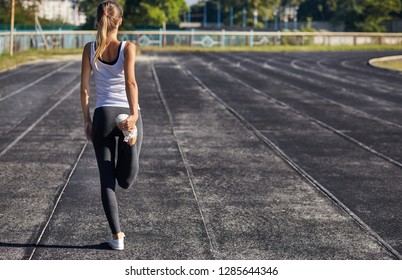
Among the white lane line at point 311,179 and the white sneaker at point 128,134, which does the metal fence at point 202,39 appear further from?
the white sneaker at point 128,134

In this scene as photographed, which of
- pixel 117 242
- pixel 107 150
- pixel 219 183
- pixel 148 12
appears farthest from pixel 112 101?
pixel 148 12

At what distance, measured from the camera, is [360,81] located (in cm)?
2761

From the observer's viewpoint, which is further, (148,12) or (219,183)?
(148,12)

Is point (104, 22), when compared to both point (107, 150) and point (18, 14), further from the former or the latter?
point (18, 14)

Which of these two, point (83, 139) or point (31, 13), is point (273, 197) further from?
point (31, 13)

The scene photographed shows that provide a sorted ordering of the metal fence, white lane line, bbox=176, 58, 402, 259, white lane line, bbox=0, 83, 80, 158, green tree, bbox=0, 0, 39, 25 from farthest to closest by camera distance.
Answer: green tree, bbox=0, 0, 39, 25, the metal fence, white lane line, bbox=0, 83, 80, 158, white lane line, bbox=176, 58, 402, 259

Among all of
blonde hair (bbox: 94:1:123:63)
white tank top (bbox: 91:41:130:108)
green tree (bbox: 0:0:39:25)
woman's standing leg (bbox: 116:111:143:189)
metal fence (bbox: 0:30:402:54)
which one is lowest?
woman's standing leg (bbox: 116:111:143:189)

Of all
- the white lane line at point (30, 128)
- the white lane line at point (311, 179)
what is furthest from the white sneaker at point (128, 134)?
the white lane line at point (30, 128)

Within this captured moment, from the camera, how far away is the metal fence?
53.7 m

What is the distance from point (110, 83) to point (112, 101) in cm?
14

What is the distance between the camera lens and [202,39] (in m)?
65.2

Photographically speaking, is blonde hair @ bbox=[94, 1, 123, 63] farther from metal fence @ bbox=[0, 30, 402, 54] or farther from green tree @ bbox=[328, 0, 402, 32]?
green tree @ bbox=[328, 0, 402, 32]

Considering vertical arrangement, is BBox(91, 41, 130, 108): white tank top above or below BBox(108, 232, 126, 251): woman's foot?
above

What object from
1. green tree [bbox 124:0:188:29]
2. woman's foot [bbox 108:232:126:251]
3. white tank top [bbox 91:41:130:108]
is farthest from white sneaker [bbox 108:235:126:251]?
green tree [bbox 124:0:188:29]
